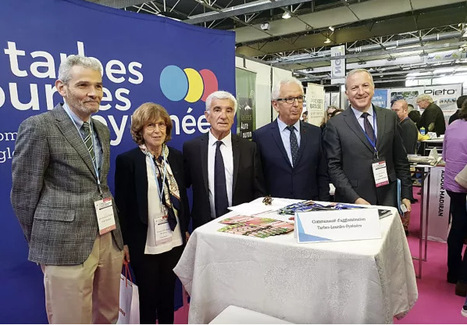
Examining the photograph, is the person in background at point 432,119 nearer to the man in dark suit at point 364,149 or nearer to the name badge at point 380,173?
the man in dark suit at point 364,149

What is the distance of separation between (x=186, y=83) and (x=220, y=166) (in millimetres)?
1059

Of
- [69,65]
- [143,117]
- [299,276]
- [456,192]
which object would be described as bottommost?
[456,192]

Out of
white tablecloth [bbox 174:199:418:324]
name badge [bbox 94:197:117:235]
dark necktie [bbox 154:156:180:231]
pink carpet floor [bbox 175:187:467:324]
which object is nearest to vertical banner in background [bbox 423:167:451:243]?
pink carpet floor [bbox 175:187:467:324]

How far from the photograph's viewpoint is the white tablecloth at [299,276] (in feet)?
3.42

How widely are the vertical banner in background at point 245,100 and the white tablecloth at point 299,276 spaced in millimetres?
3208

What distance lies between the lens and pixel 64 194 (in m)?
1.46

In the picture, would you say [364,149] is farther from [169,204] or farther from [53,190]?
[53,190]

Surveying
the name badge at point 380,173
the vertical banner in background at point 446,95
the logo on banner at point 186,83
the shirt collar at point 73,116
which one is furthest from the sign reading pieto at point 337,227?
the vertical banner in background at point 446,95

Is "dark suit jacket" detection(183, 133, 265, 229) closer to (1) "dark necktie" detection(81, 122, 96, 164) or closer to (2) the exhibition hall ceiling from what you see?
(1) "dark necktie" detection(81, 122, 96, 164)

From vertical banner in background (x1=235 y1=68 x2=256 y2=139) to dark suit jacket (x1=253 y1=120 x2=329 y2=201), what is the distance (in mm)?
2300

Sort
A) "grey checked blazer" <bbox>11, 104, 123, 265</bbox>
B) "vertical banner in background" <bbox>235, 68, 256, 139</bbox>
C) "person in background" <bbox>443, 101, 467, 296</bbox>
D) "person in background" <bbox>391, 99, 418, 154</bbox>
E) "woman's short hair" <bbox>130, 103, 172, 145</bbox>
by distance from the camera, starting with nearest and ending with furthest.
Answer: "grey checked blazer" <bbox>11, 104, 123, 265</bbox>
"woman's short hair" <bbox>130, 103, 172, 145</bbox>
"person in background" <bbox>443, 101, 467, 296</bbox>
"vertical banner in background" <bbox>235, 68, 256, 139</bbox>
"person in background" <bbox>391, 99, 418, 154</bbox>

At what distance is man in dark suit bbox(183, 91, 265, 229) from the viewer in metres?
1.96

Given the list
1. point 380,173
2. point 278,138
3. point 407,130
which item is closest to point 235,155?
point 278,138

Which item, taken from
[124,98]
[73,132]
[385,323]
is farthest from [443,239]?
[73,132]
